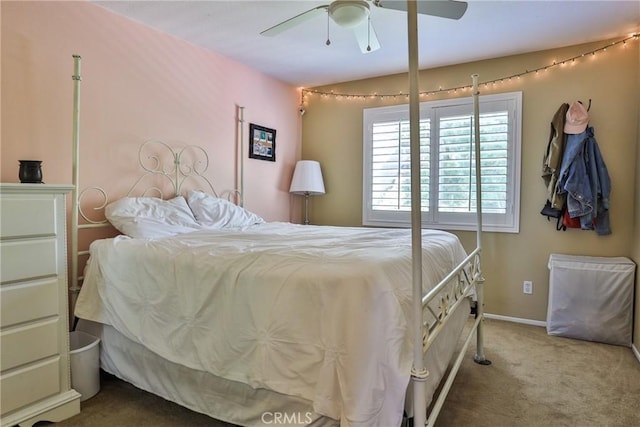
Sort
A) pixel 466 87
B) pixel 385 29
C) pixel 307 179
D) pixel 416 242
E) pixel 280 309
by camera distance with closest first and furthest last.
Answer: pixel 416 242, pixel 280 309, pixel 385 29, pixel 466 87, pixel 307 179

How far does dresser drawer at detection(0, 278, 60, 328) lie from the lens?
5.52ft

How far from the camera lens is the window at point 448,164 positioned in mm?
3453

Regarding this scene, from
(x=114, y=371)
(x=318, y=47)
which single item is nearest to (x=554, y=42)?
(x=318, y=47)

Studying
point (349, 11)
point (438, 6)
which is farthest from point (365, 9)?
point (438, 6)

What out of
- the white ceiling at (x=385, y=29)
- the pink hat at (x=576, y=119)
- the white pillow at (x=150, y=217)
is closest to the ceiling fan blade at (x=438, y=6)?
the white ceiling at (x=385, y=29)

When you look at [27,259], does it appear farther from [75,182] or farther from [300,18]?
[300,18]

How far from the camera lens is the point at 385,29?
2.91 meters

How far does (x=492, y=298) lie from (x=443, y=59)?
7.79ft

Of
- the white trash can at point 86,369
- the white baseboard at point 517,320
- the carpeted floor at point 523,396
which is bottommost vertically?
the carpeted floor at point 523,396

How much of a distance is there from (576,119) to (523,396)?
2309 millimetres

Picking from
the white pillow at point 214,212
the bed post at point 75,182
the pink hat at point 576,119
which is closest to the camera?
the bed post at point 75,182

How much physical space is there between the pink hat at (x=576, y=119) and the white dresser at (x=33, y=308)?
369 centimetres

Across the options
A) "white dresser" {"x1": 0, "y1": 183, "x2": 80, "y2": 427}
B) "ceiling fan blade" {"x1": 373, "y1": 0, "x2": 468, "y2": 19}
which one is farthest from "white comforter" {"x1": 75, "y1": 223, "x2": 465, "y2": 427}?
"ceiling fan blade" {"x1": 373, "y1": 0, "x2": 468, "y2": 19}

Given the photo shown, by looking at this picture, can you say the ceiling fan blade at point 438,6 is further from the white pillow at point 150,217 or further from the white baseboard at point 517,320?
the white baseboard at point 517,320
